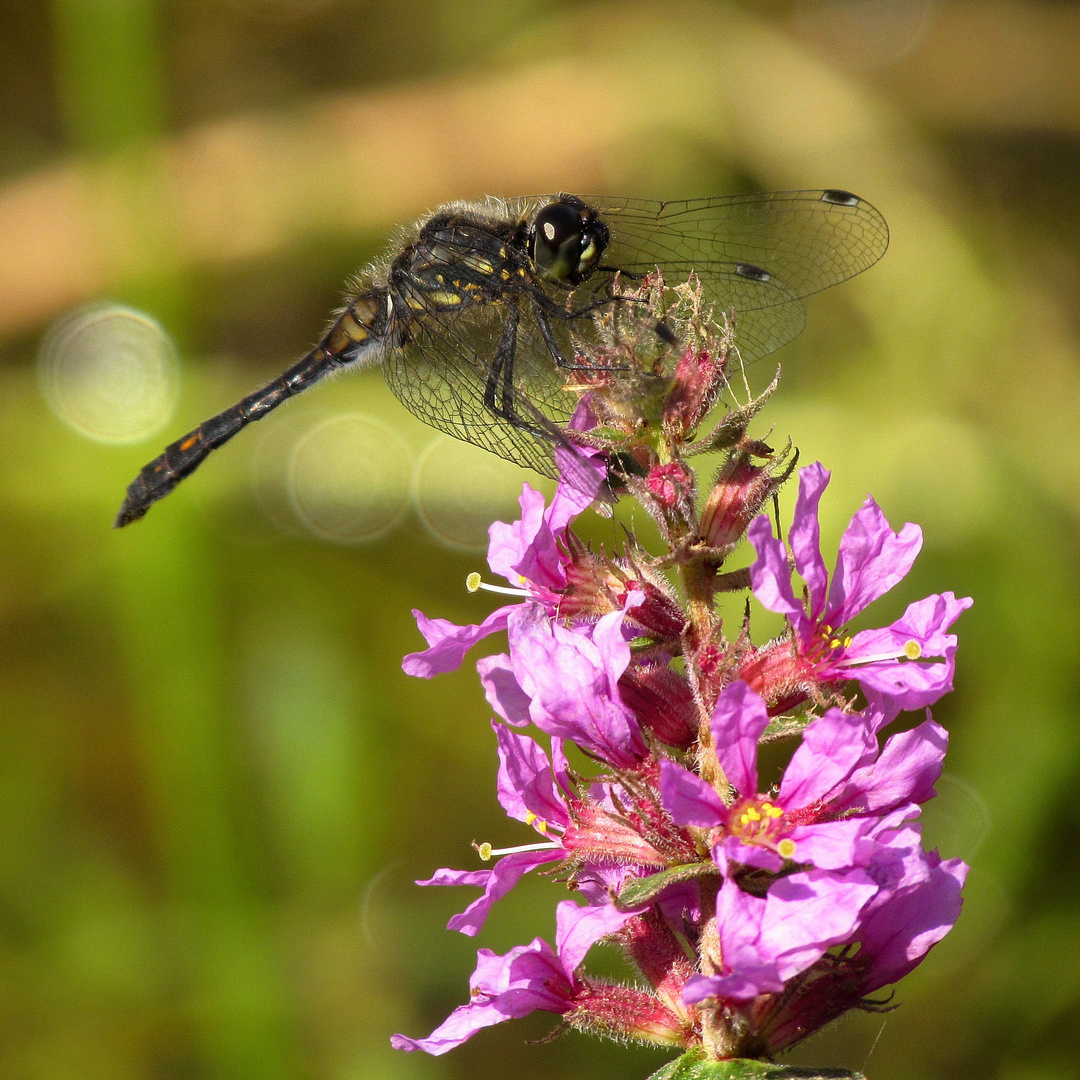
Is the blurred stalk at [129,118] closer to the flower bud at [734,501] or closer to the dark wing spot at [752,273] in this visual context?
the dark wing spot at [752,273]

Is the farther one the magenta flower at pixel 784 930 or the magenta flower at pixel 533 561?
the magenta flower at pixel 533 561

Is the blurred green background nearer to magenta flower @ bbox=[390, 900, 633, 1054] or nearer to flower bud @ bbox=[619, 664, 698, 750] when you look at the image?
magenta flower @ bbox=[390, 900, 633, 1054]

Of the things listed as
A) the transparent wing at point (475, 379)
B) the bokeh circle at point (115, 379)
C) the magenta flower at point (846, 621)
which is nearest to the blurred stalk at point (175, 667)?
the bokeh circle at point (115, 379)

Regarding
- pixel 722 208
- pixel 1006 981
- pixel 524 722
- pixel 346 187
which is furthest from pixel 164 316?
pixel 1006 981

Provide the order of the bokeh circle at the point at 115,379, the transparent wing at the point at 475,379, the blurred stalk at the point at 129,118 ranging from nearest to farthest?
the transparent wing at the point at 475,379
the blurred stalk at the point at 129,118
the bokeh circle at the point at 115,379

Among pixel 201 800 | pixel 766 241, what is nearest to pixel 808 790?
pixel 766 241

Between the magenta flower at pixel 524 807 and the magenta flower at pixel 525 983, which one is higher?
the magenta flower at pixel 524 807

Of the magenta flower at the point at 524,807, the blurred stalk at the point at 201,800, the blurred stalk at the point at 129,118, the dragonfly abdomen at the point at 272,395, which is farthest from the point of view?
the blurred stalk at the point at 129,118
